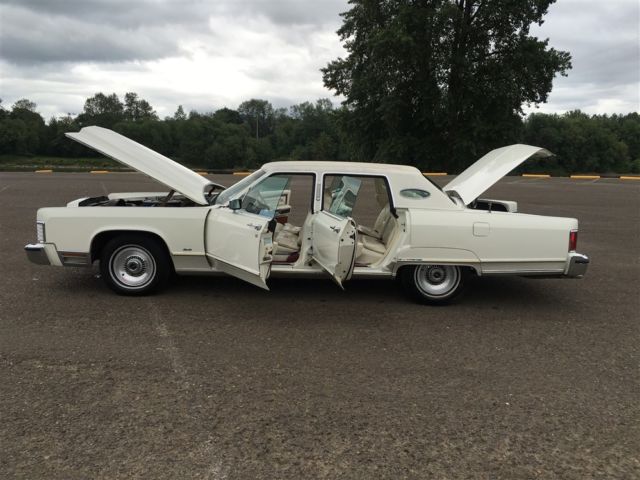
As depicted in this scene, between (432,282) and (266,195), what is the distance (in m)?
2.01

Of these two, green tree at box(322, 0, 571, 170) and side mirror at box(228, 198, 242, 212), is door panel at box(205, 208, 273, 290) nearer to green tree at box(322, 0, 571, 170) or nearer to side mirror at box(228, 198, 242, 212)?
side mirror at box(228, 198, 242, 212)

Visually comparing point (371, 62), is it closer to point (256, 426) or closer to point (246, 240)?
point (246, 240)

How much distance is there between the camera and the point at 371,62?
31938 millimetres

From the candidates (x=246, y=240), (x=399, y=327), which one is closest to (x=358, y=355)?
(x=399, y=327)

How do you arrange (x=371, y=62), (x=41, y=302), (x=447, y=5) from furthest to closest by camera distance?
(x=371, y=62) < (x=447, y=5) < (x=41, y=302)

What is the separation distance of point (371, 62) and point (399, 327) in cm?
2991

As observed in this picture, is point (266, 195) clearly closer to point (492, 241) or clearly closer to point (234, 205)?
point (234, 205)

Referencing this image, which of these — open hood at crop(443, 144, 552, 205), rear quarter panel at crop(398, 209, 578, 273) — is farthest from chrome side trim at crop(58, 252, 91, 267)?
open hood at crop(443, 144, 552, 205)

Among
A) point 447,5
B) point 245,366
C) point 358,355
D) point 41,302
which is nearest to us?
point 245,366

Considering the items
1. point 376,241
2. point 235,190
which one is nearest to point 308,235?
point 235,190

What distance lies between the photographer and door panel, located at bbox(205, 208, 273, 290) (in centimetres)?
466

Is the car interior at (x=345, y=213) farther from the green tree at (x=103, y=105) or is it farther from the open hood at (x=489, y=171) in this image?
the green tree at (x=103, y=105)

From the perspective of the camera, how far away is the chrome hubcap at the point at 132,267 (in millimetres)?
5328

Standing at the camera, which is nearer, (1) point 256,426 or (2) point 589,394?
(1) point 256,426
